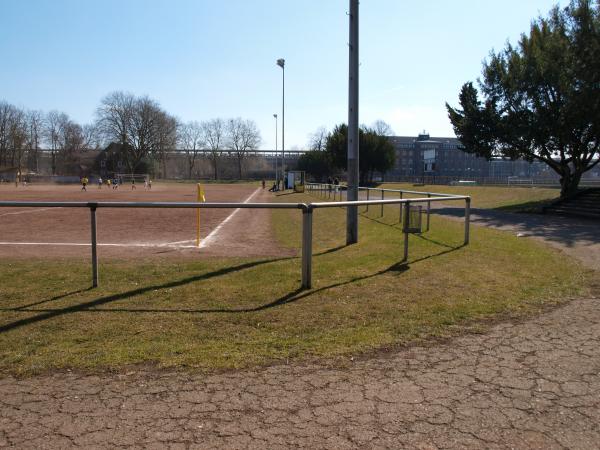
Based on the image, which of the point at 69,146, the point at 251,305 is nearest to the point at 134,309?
the point at 251,305

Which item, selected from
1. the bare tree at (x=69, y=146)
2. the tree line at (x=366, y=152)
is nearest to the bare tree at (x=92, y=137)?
the bare tree at (x=69, y=146)

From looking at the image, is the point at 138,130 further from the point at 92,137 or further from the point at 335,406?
the point at 335,406

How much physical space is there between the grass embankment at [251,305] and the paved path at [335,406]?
39cm

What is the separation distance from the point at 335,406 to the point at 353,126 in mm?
8343

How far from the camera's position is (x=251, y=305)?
18.0 ft

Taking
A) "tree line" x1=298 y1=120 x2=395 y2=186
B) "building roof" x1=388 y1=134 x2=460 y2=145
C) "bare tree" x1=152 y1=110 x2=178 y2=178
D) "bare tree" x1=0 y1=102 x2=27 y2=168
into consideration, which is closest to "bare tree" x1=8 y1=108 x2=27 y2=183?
"bare tree" x1=0 y1=102 x2=27 y2=168

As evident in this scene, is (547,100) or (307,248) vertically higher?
(547,100)

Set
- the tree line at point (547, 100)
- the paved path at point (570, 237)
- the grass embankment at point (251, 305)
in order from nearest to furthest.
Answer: the grass embankment at point (251, 305)
the paved path at point (570, 237)
the tree line at point (547, 100)

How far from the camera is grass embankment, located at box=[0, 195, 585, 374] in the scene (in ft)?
13.5

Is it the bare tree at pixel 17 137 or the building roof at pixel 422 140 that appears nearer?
the bare tree at pixel 17 137

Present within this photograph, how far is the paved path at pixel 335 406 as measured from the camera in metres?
Answer: 2.75

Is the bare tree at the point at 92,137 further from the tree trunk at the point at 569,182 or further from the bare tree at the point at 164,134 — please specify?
the tree trunk at the point at 569,182

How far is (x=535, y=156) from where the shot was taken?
1212 inches

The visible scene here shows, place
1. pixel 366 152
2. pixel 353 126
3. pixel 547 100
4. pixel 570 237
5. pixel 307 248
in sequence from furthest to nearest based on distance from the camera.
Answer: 1. pixel 366 152
2. pixel 547 100
3. pixel 570 237
4. pixel 353 126
5. pixel 307 248
